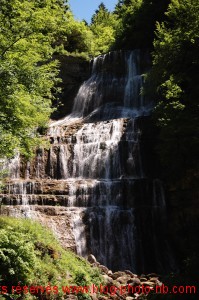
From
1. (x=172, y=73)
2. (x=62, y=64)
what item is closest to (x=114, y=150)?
(x=172, y=73)

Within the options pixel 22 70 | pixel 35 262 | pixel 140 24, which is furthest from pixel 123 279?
pixel 140 24

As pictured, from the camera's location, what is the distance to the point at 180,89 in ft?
59.6

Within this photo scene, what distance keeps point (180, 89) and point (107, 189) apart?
654 centimetres

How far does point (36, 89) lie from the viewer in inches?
463

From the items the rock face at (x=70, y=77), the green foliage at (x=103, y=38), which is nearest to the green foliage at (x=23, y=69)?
the rock face at (x=70, y=77)

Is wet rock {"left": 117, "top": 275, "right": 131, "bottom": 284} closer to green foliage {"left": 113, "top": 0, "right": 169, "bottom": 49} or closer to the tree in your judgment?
the tree

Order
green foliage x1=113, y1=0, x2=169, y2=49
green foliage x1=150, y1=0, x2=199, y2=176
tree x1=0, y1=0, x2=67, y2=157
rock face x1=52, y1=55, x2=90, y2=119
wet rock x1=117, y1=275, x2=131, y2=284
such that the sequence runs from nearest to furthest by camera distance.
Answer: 1. tree x1=0, y1=0, x2=67, y2=157
2. wet rock x1=117, y1=275, x2=131, y2=284
3. green foliage x1=150, y1=0, x2=199, y2=176
4. rock face x1=52, y1=55, x2=90, y2=119
5. green foliage x1=113, y1=0, x2=169, y2=49

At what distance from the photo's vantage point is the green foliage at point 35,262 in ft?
28.0

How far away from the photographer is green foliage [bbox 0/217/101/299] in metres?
8.55

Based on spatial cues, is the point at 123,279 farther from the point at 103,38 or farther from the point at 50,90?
the point at 103,38

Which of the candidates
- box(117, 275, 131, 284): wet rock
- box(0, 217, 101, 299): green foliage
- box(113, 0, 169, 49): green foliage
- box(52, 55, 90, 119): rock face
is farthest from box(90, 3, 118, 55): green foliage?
box(0, 217, 101, 299): green foliage

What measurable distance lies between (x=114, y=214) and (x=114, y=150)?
193 inches

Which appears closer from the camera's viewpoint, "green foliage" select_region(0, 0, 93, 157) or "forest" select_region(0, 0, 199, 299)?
"forest" select_region(0, 0, 199, 299)

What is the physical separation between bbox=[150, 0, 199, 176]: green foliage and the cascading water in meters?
2.03
